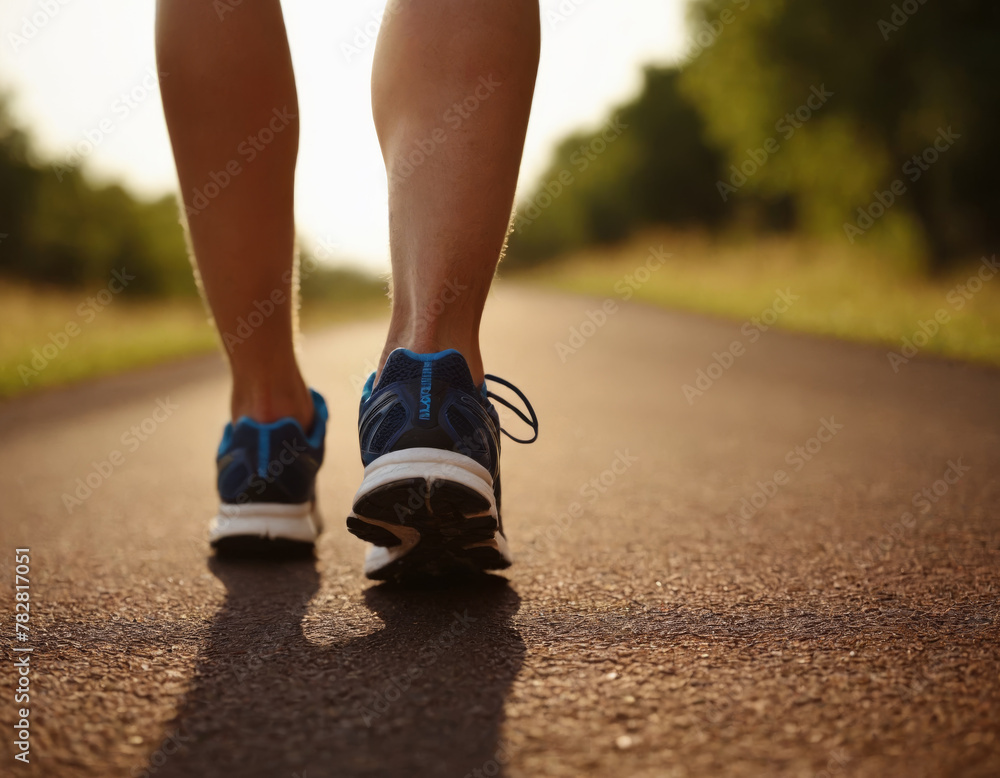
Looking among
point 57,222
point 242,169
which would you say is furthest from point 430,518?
point 57,222

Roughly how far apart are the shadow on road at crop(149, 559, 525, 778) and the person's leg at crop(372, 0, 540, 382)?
1.27 feet

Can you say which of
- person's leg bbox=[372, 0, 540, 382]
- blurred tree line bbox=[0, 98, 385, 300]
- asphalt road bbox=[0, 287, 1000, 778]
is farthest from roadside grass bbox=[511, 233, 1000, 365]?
blurred tree line bbox=[0, 98, 385, 300]

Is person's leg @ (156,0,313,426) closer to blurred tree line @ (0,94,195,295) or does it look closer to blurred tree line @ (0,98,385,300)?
blurred tree line @ (0,98,385,300)

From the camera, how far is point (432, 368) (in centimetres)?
117

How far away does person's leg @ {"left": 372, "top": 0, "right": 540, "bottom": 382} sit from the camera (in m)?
1.20

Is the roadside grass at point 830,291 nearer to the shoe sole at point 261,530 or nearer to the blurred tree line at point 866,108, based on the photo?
the blurred tree line at point 866,108

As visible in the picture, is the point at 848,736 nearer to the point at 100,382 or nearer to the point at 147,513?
the point at 147,513

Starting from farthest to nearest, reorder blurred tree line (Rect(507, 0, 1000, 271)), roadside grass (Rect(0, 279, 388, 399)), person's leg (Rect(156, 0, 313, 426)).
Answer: blurred tree line (Rect(507, 0, 1000, 271)), roadside grass (Rect(0, 279, 388, 399)), person's leg (Rect(156, 0, 313, 426))

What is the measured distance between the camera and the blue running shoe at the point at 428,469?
107 cm

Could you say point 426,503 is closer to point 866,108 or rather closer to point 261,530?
point 261,530

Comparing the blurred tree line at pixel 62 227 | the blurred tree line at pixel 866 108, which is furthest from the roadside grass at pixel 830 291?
the blurred tree line at pixel 62 227

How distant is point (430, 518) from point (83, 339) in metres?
7.82

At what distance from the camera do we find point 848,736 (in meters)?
0.75

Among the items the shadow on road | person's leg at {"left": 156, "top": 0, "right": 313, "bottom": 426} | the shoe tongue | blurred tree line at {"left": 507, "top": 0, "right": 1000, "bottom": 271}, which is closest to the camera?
the shadow on road
